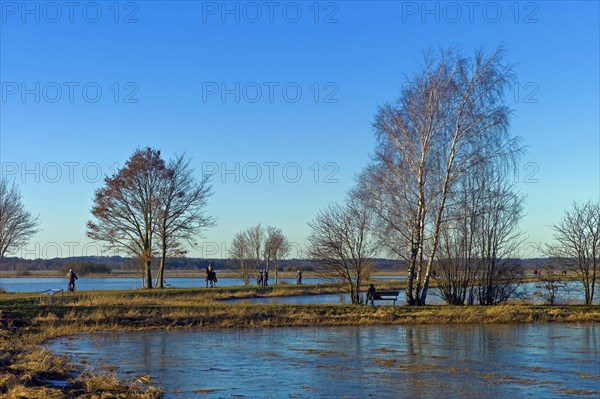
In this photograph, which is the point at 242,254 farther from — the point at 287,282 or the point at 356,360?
the point at 356,360

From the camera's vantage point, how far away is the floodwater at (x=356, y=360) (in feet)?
42.9

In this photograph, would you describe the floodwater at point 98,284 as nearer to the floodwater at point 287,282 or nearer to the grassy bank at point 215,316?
the floodwater at point 287,282

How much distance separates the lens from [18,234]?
159 feet

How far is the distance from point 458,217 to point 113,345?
58.7ft

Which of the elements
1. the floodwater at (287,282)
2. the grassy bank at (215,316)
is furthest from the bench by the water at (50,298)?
the floodwater at (287,282)

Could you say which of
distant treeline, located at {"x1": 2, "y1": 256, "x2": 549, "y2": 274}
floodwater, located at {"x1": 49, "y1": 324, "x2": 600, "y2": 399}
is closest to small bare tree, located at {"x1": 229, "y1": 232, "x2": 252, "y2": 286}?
distant treeline, located at {"x1": 2, "y1": 256, "x2": 549, "y2": 274}

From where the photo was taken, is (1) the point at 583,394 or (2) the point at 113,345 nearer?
(1) the point at 583,394

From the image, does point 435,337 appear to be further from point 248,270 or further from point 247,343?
point 248,270

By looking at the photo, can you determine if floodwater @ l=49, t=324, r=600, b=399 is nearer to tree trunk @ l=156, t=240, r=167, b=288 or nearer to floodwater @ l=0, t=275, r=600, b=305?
floodwater @ l=0, t=275, r=600, b=305

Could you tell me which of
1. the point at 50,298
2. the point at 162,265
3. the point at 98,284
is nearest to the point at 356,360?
the point at 50,298

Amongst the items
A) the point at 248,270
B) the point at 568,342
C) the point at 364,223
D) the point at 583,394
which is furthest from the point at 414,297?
the point at 248,270

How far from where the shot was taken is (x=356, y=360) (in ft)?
55.2

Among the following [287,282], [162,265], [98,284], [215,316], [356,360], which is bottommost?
[98,284]

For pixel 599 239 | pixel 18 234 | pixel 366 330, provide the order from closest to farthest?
pixel 366 330 → pixel 599 239 → pixel 18 234
